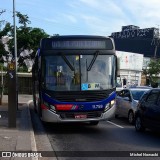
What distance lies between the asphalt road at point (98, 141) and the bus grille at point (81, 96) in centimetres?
117

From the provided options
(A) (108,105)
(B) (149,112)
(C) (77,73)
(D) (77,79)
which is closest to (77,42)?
(C) (77,73)

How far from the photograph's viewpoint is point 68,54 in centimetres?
1327

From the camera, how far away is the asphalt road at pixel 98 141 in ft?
30.3

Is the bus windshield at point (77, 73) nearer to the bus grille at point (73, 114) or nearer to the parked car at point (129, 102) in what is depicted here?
the bus grille at point (73, 114)

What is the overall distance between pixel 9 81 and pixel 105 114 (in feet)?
11.3

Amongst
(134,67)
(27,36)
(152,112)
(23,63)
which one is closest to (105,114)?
(152,112)

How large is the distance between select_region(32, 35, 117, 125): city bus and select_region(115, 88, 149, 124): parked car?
3.17 metres

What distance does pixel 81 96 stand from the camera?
12961 mm

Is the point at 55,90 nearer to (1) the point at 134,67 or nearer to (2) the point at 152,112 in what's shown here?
(2) the point at 152,112

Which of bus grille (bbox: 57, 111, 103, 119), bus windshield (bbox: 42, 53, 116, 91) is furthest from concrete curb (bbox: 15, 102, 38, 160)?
bus windshield (bbox: 42, 53, 116, 91)

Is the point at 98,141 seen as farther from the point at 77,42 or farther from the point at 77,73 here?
the point at 77,42

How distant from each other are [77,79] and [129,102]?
14.8 feet

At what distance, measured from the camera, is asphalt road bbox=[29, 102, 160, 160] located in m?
9.24

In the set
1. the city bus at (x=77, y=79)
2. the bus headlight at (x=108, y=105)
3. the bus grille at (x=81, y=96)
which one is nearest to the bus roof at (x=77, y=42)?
the city bus at (x=77, y=79)
